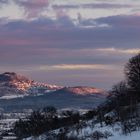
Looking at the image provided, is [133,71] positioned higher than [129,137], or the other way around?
[133,71]

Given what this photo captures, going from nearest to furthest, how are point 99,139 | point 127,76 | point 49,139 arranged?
point 99,139, point 49,139, point 127,76

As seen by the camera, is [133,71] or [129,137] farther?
[133,71]

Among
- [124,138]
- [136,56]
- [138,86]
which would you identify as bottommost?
[124,138]

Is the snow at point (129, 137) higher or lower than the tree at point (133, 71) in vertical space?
lower

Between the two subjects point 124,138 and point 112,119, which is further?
point 112,119

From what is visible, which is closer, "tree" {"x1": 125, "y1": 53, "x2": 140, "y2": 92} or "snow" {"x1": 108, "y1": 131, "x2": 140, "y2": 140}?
"snow" {"x1": 108, "y1": 131, "x2": 140, "y2": 140}

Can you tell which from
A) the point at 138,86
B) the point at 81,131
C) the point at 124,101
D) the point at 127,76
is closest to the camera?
the point at 81,131

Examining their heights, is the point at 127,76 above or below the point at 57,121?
above

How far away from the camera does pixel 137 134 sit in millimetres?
36094

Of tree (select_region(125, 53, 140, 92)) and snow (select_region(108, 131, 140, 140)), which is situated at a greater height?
tree (select_region(125, 53, 140, 92))

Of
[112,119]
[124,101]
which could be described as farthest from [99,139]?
[124,101]

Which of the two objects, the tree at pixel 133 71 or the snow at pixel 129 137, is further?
the tree at pixel 133 71

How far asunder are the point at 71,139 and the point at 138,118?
572 cm

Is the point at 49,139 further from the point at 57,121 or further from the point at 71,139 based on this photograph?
the point at 57,121
